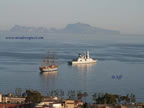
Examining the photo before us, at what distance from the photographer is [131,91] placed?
1786 cm

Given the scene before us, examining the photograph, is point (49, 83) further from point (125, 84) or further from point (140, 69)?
point (140, 69)

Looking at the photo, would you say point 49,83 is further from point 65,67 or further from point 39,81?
point 65,67

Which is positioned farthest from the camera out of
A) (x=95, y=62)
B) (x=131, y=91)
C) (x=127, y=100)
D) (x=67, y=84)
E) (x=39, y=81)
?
(x=95, y=62)

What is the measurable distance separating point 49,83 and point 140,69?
354 inches

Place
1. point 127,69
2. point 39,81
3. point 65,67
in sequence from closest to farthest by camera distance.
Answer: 1. point 39,81
2. point 127,69
3. point 65,67

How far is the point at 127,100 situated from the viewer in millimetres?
13375

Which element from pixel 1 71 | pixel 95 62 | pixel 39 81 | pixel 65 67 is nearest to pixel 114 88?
pixel 39 81

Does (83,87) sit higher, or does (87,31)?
(87,31)

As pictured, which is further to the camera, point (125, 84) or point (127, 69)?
point (127, 69)

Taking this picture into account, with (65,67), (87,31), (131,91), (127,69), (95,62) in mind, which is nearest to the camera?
(131,91)

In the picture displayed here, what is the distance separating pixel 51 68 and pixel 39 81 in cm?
678

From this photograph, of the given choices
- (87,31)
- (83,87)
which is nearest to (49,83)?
(83,87)

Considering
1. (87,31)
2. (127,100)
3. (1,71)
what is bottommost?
(127,100)

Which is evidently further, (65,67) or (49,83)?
(65,67)
